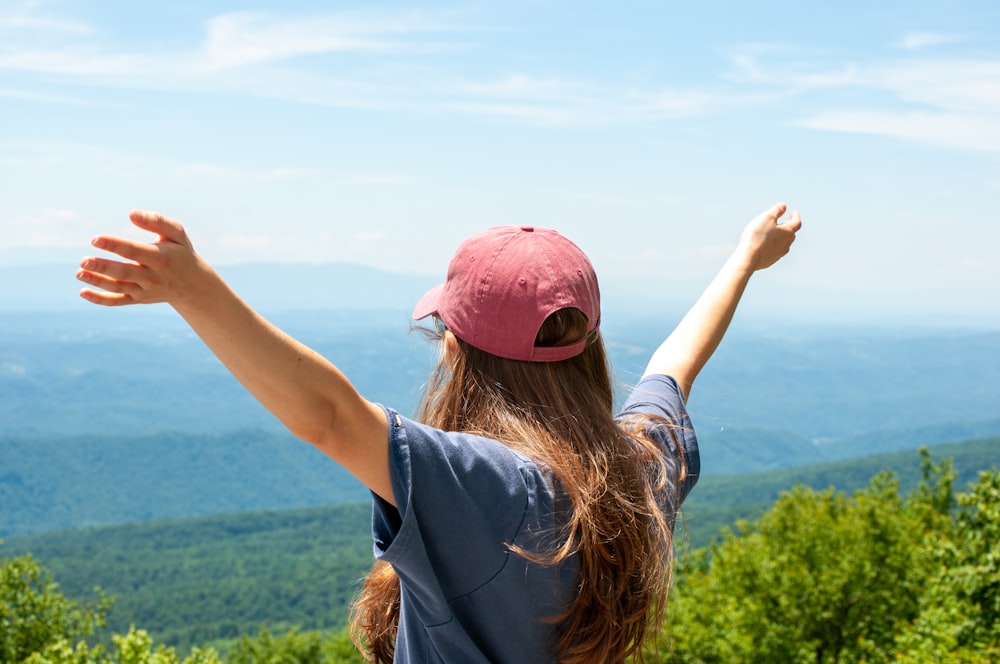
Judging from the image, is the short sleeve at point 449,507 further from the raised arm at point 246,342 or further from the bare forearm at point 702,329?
the bare forearm at point 702,329

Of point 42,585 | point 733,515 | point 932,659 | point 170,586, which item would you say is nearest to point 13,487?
point 170,586

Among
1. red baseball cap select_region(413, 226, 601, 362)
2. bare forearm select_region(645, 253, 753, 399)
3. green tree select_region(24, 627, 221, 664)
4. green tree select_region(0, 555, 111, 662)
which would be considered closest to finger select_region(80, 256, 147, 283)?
red baseball cap select_region(413, 226, 601, 362)

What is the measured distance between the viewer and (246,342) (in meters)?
1.16

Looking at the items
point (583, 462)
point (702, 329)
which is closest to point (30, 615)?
point (702, 329)

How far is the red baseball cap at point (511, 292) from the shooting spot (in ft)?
5.23

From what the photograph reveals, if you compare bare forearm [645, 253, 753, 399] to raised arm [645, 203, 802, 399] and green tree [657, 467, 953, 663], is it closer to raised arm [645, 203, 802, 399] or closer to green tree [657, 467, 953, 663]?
raised arm [645, 203, 802, 399]

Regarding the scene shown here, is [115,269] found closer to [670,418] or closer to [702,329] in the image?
[670,418]

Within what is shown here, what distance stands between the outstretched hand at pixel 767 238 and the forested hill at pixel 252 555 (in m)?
70.5

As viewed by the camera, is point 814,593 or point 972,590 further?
point 814,593

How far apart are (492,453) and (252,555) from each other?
11131 centimetres

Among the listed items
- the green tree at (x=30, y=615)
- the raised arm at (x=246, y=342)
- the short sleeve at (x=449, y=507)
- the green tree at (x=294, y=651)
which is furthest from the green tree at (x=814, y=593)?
the raised arm at (x=246, y=342)

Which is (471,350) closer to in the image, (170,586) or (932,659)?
(932,659)

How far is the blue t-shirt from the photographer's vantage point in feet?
4.24

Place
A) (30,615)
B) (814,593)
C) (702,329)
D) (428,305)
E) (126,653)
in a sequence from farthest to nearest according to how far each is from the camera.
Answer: (814,593) < (30,615) < (126,653) < (702,329) < (428,305)
